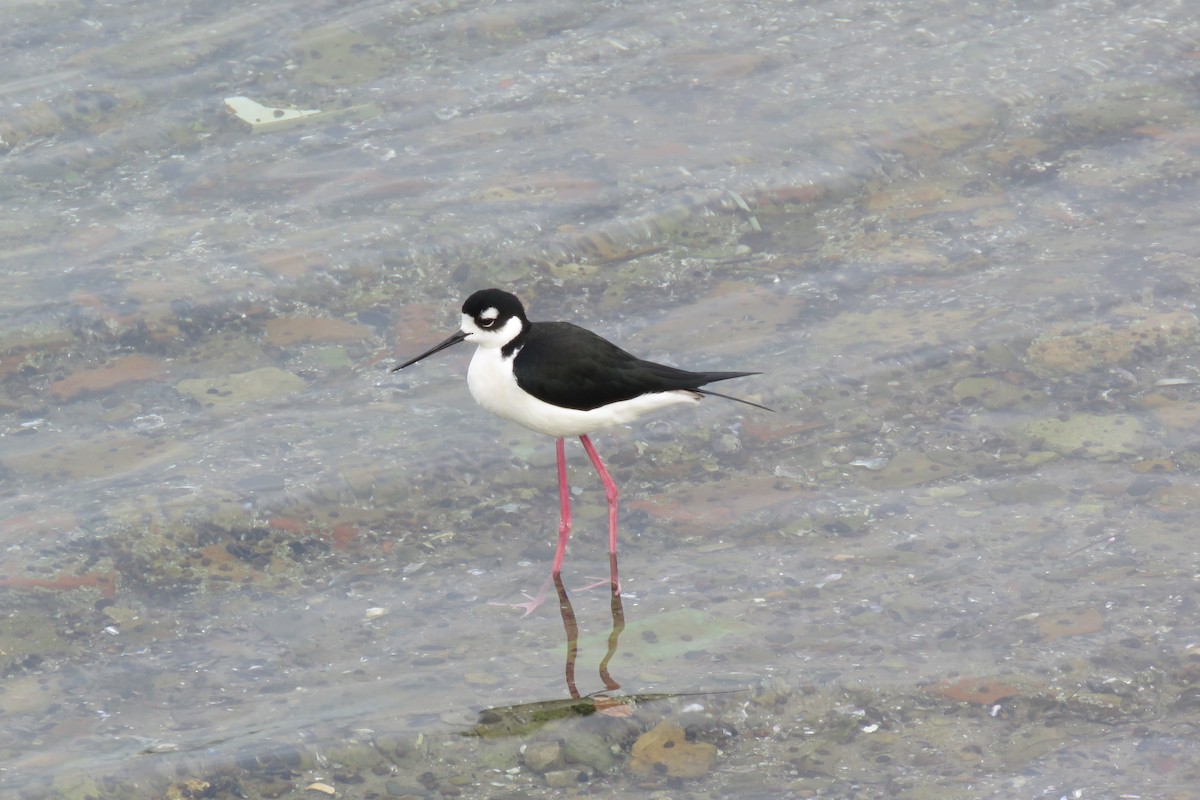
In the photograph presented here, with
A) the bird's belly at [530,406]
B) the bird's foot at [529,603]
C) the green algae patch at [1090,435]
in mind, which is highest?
the bird's belly at [530,406]

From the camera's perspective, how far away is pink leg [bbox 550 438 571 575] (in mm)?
5719

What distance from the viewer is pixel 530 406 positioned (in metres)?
5.52

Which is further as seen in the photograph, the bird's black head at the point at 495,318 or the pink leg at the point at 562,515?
the pink leg at the point at 562,515

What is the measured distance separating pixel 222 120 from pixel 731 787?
6.34 metres

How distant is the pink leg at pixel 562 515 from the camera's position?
225 inches

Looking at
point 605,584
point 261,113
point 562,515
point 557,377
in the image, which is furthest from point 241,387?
point 261,113

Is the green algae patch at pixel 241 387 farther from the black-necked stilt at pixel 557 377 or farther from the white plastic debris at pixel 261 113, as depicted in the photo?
the white plastic debris at pixel 261 113

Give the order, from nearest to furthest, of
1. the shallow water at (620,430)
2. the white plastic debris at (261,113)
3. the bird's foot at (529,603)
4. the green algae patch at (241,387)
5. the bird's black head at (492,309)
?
the shallow water at (620,430) → the bird's foot at (529,603) → the bird's black head at (492,309) → the green algae patch at (241,387) → the white plastic debris at (261,113)

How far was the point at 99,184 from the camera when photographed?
28.6 feet

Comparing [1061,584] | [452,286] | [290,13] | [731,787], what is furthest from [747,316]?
[290,13]

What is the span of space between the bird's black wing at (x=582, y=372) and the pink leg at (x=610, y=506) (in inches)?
15.3

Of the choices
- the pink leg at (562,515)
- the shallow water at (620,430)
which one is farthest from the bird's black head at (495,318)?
the shallow water at (620,430)

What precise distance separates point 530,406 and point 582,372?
23 centimetres

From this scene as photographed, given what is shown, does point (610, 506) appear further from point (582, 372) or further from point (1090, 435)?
point (1090, 435)
